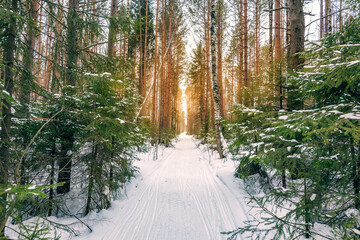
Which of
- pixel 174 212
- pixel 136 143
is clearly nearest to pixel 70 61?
pixel 136 143

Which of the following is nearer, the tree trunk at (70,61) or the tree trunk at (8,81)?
the tree trunk at (8,81)

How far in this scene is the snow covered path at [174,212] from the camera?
3.25 metres

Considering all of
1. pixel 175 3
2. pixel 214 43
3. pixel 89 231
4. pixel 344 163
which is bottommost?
pixel 89 231

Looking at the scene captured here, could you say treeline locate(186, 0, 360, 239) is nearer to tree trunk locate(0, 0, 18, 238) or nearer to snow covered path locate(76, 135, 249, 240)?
snow covered path locate(76, 135, 249, 240)

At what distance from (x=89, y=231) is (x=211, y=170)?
5.51 m

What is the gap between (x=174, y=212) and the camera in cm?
401

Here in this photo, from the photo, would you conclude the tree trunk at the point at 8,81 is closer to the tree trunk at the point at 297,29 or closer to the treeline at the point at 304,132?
the treeline at the point at 304,132

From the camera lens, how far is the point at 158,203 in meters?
4.53

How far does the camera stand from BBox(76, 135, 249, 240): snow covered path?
325 cm

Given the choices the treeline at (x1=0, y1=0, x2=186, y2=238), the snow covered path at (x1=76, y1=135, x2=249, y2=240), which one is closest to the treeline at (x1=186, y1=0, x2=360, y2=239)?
the snow covered path at (x1=76, y1=135, x2=249, y2=240)

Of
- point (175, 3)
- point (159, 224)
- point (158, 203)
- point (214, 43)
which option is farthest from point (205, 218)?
point (175, 3)

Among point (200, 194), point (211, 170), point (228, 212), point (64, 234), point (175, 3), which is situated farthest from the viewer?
point (175, 3)

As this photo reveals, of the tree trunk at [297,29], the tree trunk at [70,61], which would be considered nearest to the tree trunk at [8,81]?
the tree trunk at [70,61]

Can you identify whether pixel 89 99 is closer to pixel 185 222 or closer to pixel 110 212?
pixel 110 212
